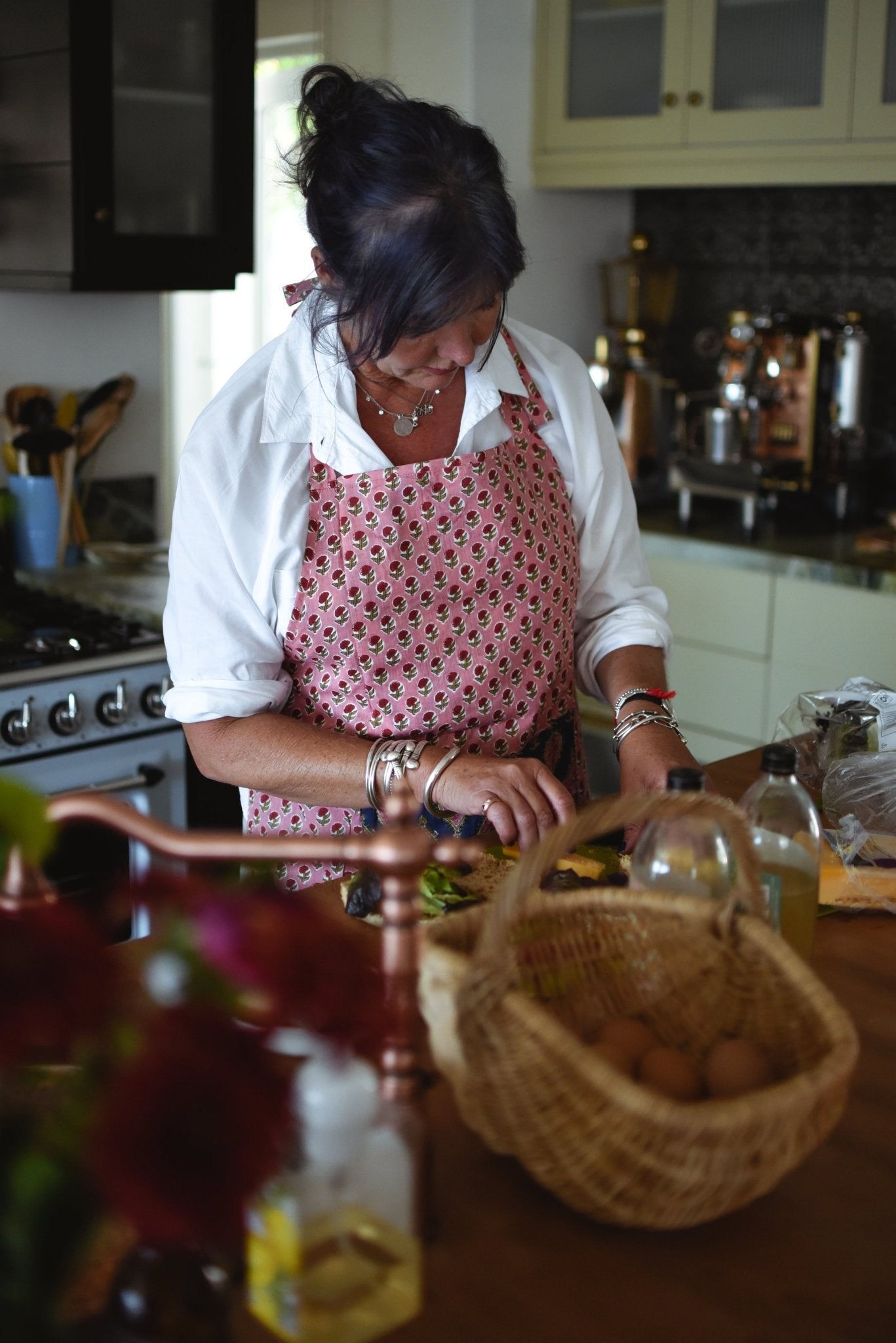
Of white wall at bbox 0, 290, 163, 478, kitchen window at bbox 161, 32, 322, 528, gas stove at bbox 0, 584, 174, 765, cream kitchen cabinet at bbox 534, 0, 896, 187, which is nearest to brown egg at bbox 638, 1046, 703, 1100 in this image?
gas stove at bbox 0, 584, 174, 765

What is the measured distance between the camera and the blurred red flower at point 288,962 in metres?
0.54

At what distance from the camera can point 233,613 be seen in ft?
5.02

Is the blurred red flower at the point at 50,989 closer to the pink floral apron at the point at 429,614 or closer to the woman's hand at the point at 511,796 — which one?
the woman's hand at the point at 511,796

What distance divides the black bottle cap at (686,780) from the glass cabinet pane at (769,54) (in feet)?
8.33

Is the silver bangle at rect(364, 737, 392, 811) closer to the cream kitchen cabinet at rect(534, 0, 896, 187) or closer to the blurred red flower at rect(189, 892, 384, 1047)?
the blurred red flower at rect(189, 892, 384, 1047)

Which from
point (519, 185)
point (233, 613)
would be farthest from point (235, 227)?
point (233, 613)

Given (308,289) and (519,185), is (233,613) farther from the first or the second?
(519,185)

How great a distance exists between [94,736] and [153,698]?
0.40ft

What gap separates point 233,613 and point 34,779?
35.9 inches

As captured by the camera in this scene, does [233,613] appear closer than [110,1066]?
No

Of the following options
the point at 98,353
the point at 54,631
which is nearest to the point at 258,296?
the point at 98,353

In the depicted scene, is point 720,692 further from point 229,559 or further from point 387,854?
point 387,854

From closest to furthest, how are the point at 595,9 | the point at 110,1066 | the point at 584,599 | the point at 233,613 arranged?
the point at 110,1066 < the point at 233,613 < the point at 584,599 < the point at 595,9

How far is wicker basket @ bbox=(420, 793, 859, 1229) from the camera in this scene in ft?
2.46
